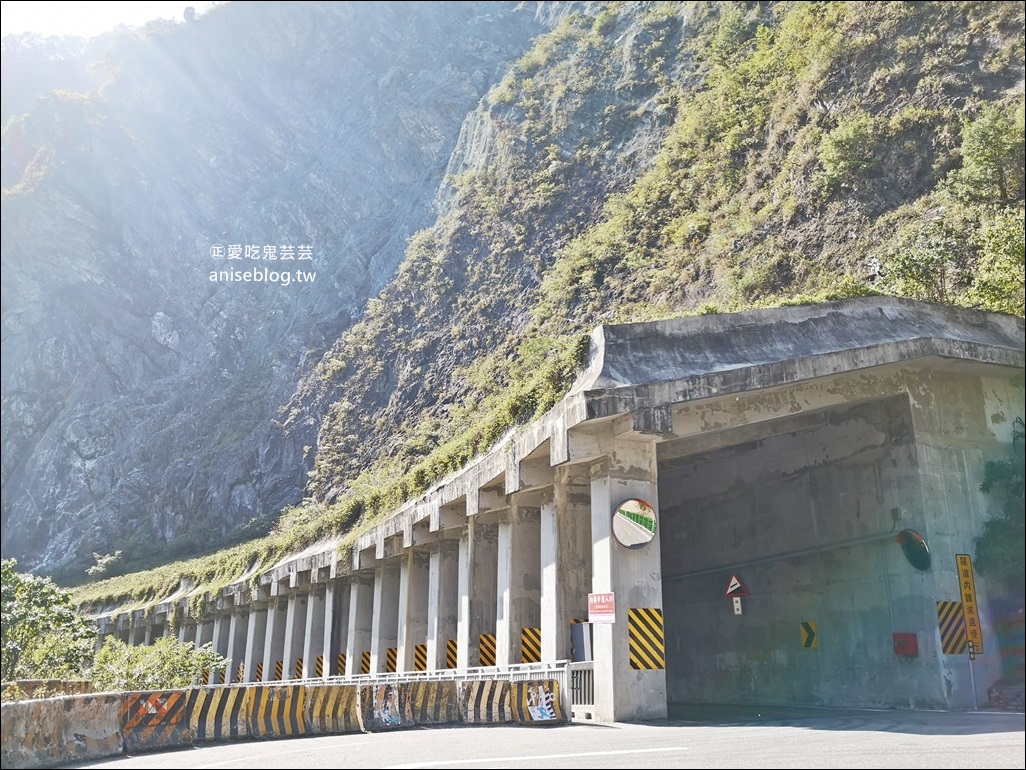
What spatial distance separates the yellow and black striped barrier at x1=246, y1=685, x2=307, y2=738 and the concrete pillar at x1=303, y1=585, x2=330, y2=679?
61.9ft

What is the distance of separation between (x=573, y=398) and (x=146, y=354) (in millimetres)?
82797

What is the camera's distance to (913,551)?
55.2 feet

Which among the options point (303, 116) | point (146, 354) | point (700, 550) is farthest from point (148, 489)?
point (700, 550)

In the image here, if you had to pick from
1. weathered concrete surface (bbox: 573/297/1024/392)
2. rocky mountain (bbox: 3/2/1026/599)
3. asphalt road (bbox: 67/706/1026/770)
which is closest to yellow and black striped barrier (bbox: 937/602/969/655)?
asphalt road (bbox: 67/706/1026/770)

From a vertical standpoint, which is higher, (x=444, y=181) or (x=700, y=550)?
(x=444, y=181)

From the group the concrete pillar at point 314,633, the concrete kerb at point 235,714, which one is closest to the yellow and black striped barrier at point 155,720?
the concrete kerb at point 235,714

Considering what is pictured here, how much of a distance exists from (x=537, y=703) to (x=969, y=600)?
A: 345 inches

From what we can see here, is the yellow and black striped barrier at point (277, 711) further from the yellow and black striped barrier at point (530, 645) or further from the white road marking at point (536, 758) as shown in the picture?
the yellow and black striped barrier at point (530, 645)

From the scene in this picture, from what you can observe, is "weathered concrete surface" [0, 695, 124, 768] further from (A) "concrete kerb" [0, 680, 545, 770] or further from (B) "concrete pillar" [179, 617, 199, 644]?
(B) "concrete pillar" [179, 617, 199, 644]

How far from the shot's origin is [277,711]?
491 inches

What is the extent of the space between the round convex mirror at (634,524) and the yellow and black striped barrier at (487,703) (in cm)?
300

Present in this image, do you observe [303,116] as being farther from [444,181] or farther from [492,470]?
[492,470]

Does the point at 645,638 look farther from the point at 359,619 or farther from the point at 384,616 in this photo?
the point at 359,619

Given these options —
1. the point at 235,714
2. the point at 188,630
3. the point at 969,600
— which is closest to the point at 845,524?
the point at 969,600
